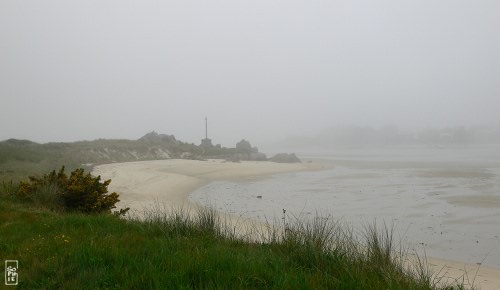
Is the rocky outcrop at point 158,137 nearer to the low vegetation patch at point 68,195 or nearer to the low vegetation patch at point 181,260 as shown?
the low vegetation patch at point 68,195

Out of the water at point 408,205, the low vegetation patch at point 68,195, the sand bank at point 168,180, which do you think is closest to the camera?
the low vegetation patch at point 68,195

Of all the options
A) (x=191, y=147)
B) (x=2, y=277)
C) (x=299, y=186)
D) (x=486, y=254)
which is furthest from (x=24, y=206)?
(x=191, y=147)

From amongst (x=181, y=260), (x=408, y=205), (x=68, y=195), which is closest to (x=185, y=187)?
(x=408, y=205)

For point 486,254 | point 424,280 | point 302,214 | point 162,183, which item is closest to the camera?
point 424,280

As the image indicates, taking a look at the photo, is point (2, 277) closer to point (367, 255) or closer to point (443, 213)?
point (367, 255)

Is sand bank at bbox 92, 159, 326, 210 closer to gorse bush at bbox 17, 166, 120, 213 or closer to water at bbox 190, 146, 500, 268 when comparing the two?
water at bbox 190, 146, 500, 268

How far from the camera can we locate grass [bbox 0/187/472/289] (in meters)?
3.82

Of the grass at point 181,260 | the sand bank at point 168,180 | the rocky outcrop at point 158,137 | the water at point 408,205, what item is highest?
the rocky outcrop at point 158,137

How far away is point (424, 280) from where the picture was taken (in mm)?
4156

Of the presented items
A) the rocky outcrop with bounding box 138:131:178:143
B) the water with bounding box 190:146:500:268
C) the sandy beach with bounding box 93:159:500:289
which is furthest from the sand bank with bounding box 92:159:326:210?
the rocky outcrop with bounding box 138:131:178:143

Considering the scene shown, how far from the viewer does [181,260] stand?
4.34 meters

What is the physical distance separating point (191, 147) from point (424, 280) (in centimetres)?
5279

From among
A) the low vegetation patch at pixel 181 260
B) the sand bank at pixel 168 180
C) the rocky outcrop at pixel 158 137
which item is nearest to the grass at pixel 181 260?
the low vegetation patch at pixel 181 260

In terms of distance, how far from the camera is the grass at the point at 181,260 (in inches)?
150
